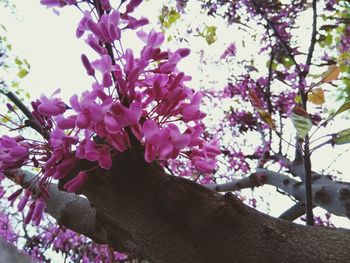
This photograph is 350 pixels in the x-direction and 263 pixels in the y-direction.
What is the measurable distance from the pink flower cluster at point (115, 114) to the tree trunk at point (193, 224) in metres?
0.06

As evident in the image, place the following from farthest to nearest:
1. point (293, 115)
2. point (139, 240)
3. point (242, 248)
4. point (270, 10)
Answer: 1. point (270, 10)
2. point (293, 115)
3. point (139, 240)
4. point (242, 248)

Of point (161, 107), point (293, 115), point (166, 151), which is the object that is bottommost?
point (166, 151)

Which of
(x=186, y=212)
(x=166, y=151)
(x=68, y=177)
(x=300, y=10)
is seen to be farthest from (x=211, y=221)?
(x=300, y=10)

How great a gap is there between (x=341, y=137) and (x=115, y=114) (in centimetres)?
72

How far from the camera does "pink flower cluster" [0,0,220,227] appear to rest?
31.4 inches

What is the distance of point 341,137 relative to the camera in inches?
43.4

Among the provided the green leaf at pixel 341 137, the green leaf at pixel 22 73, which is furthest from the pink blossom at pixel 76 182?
the green leaf at pixel 22 73

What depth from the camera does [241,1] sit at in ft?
11.4

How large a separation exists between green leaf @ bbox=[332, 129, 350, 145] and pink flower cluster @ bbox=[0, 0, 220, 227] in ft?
1.29

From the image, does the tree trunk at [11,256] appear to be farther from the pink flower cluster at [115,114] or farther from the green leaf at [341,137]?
Answer: the green leaf at [341,137]

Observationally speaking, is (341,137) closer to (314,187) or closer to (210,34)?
(314,187)

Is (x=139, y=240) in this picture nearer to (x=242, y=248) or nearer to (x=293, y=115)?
(x=242, y=248)

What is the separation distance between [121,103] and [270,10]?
2993 millimetres

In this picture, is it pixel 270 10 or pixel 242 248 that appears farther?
pixel 270 10
